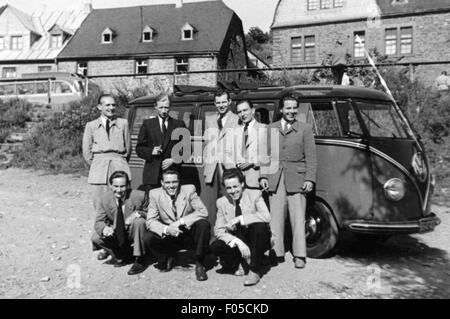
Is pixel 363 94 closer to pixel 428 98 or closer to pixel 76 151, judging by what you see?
pixel 428 98

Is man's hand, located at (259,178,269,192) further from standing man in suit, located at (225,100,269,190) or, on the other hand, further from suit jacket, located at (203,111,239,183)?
suit jacket, located at (203,111,239,183)

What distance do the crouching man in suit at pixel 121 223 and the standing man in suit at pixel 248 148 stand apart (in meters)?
1.24

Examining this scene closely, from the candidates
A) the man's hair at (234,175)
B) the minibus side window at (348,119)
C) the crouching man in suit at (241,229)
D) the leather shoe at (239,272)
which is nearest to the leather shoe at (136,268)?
the crouching man in suit at (241,229)

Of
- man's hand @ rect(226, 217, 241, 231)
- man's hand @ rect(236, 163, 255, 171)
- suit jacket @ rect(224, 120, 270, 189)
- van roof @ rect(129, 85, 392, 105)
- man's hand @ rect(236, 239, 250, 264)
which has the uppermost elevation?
van roof @ rect(129, 85, 392, 105)

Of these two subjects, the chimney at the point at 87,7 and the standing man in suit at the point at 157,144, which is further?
the chimney at the point at 87,7

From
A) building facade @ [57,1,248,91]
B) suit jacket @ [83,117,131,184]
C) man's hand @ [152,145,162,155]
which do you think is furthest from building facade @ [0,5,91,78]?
man's hand @ [152,145,162,155]

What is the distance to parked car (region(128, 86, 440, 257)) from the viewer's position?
5.38 metres

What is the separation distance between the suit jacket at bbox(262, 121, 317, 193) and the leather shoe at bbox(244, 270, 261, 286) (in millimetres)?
1120

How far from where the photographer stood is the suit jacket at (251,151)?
Result: 17.7ft

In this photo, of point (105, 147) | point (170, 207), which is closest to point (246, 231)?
point (170, 207)

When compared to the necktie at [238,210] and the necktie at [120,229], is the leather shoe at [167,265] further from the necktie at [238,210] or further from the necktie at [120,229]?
the necktie at [238,210]

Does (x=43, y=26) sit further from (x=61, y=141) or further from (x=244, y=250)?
(x=244, y=250)

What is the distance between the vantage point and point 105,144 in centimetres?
584

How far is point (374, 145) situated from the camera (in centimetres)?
548
